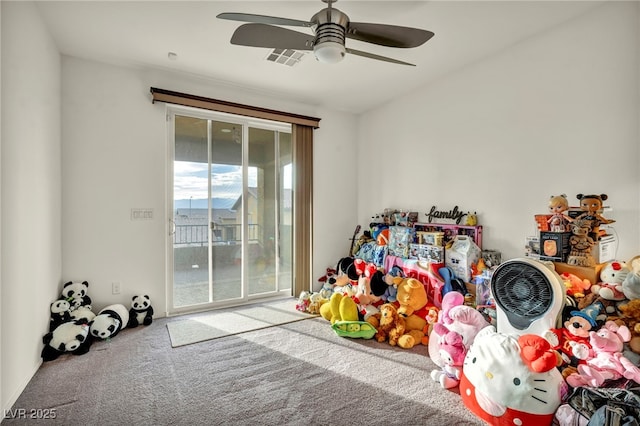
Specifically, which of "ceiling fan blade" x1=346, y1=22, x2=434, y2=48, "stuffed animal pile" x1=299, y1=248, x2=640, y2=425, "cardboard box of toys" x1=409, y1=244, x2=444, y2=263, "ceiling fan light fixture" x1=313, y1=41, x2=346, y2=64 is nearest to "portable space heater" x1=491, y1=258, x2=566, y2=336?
"stuffed animal pile" x1=299, y1=248, x2=640, y2=425

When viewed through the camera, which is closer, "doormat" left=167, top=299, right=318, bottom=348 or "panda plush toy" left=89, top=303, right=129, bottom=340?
"panda plush toy" left=89, top=303, right=129, bottom=340

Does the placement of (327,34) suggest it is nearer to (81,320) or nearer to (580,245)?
(580,245)

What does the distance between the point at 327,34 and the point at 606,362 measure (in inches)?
92.6

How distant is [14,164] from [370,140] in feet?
11.9

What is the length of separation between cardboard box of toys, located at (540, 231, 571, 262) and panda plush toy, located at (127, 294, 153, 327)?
3.52 metres

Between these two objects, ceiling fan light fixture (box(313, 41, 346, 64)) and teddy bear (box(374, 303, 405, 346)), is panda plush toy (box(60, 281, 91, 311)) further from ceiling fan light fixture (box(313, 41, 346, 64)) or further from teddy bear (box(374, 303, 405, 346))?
ceiling fan light fixture (box(313, 41, 346, 64))

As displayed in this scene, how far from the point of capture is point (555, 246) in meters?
2.13

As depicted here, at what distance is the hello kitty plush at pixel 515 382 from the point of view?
147 cm

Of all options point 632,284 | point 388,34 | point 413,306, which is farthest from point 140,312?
point 632,284

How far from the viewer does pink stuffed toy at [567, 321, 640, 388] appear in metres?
1.52

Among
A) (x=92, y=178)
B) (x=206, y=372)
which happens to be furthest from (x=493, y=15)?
(x=92, y=178)

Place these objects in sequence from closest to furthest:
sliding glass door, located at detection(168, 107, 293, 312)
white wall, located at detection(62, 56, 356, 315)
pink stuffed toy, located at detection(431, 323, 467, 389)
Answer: pink stuffed toy, located at detection(431, 323, 467, 389) < white wall, located at detection(62, 56, 356, 315) < sliding glass door, located at detection(168, 107, 293, 312)

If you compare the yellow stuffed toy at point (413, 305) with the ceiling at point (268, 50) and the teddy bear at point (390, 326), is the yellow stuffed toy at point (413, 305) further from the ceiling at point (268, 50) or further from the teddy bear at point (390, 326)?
the ceiling at point (268, 50)

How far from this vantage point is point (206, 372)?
6.92 ft
